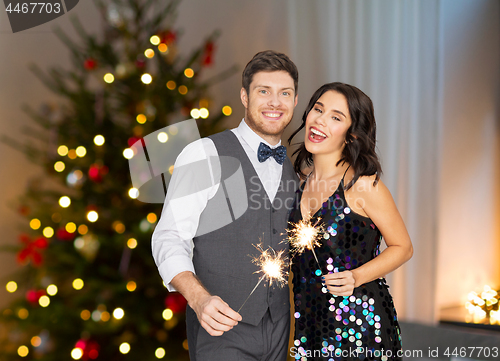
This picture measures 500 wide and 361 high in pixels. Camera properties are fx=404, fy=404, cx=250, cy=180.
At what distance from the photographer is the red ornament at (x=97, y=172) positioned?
1913mm

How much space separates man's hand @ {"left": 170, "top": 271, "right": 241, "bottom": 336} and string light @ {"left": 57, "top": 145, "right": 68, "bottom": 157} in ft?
3.68

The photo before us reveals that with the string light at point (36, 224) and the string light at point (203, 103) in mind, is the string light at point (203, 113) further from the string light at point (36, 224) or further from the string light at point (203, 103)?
the string light at point (36, 224)

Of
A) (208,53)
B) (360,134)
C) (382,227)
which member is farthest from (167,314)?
(208,53)

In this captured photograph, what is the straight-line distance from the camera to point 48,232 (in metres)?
1.96

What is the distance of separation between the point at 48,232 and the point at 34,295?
0.32 meters

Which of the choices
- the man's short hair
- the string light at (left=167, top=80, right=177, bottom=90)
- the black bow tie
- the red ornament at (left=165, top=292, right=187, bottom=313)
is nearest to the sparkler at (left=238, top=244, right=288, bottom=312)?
the black bow tie

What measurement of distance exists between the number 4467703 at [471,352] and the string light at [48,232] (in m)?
2.23

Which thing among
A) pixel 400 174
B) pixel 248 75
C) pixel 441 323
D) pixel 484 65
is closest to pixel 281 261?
pixel 248 75

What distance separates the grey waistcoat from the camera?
137cm

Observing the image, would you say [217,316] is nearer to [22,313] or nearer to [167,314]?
[167,314]

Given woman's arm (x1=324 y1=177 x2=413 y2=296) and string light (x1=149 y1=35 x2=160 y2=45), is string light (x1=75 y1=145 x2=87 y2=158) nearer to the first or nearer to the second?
Result: string light (x1=149 y1=35 x2=160 y2=45)

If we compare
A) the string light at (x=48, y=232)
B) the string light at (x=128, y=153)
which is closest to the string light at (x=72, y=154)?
the string light at (x=128, y=153)

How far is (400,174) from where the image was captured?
2543mm

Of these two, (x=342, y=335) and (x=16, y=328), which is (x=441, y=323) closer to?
(x=342, y=335)
